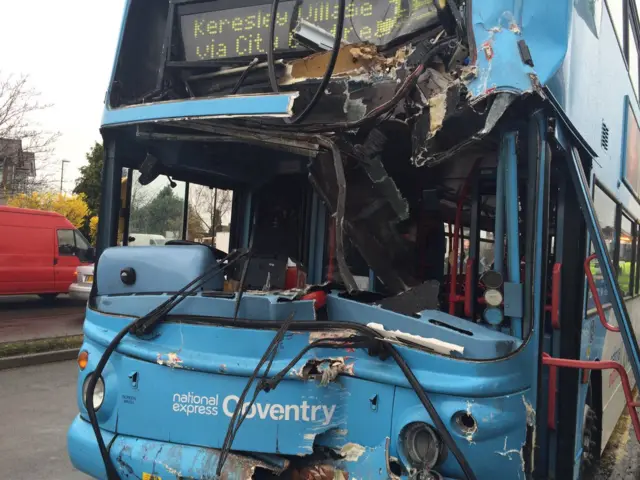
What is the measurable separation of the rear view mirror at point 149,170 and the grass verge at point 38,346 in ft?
19.9

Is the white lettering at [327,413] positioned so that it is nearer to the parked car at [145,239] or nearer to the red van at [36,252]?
the parked car at [145,239]

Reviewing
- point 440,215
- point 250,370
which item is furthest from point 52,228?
point 250,370

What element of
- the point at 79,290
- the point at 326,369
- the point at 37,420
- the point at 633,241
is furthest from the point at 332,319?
the point at 79,290

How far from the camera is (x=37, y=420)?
6.06 metres

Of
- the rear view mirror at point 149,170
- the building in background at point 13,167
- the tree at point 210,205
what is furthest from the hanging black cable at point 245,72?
the building in background at point 13,167

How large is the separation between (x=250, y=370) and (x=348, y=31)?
2.05 meters

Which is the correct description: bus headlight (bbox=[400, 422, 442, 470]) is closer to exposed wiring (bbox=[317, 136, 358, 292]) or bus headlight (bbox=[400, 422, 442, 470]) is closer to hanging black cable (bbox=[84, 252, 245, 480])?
exposed wiring (bbox=[317, 136, 358, 292])

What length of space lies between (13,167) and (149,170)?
20746mm

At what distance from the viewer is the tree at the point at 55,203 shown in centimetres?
2561

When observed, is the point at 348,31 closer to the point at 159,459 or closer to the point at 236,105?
the point at 236,105

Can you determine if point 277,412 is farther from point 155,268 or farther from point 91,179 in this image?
point 91,179

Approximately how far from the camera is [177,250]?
3383 millimetres

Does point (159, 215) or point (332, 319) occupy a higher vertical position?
point (159, 215)

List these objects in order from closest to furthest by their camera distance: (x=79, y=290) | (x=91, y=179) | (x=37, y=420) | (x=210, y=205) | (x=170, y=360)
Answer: (x=170, y=360)
(x=210, y=205)
(x=37, y=420)
(x=79, y=290)
(x=91, y=179)
